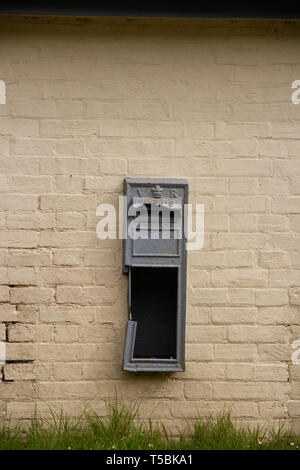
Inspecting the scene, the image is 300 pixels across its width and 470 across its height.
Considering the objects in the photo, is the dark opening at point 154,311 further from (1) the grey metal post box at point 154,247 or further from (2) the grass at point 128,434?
(2) the grass at point 128,434

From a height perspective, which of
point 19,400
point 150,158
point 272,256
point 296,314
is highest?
point 150,158

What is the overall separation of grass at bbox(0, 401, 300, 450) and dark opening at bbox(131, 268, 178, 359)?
15.6 inches

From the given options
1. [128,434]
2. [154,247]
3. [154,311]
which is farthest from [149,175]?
[128,434]

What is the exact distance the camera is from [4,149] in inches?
139

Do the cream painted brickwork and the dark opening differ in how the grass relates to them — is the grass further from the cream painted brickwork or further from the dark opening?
the dark opening

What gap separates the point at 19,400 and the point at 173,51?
2357 mm

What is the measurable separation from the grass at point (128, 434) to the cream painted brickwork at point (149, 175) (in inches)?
2.8

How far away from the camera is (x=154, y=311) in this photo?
11.8 ft

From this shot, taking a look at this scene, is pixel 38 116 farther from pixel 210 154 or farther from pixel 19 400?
pixel 19 400

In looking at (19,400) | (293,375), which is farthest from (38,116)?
(293,375)

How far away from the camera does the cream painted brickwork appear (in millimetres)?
3539

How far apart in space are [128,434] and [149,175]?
5.19 ft

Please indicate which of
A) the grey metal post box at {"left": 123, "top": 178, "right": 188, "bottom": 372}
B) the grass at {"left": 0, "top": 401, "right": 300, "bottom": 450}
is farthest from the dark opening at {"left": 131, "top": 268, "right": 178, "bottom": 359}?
the grass at {"left": 0, "top": 401, "right": 300, "bottom": 450}

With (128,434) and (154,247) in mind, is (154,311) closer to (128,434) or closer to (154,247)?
(154,247)
